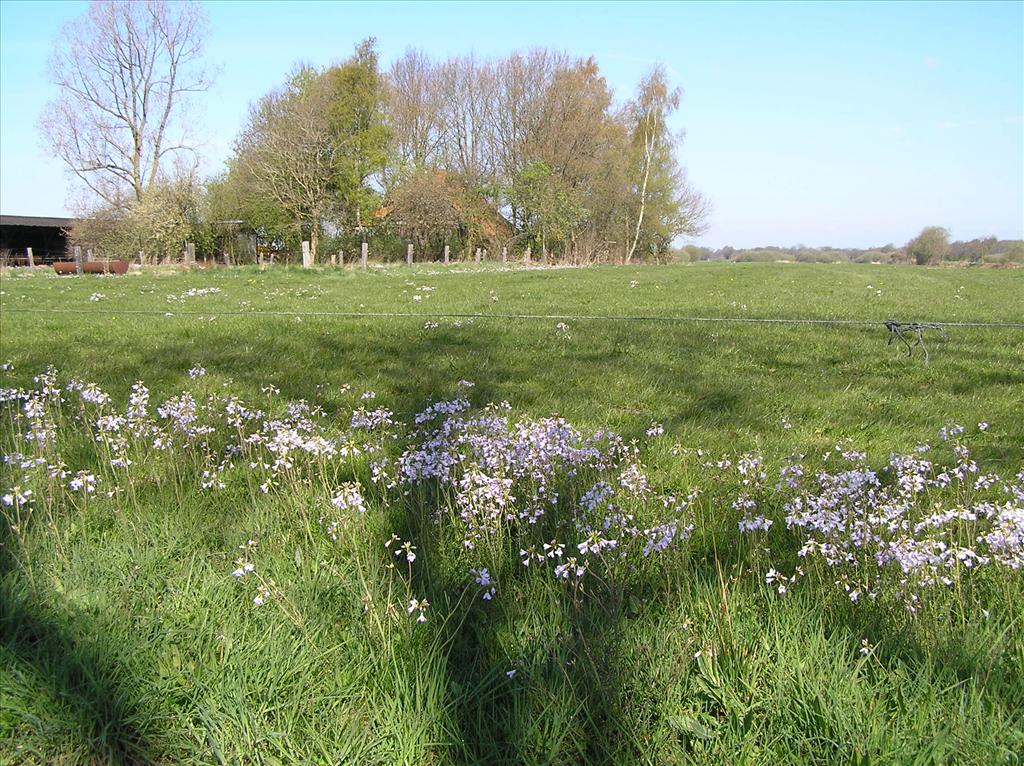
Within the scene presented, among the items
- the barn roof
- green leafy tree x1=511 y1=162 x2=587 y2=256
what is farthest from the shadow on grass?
the barn roof

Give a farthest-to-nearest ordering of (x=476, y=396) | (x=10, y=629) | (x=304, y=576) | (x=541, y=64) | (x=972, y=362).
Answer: (x=541, y=64)
(x=972, y=362)
(x=476, y=396)
(x=304, y=576)
(x=10, y=629)

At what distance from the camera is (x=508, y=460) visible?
330cm

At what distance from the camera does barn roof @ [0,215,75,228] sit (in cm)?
4829

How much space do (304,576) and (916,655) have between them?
2.28 metres

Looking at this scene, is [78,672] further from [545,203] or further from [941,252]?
[941,252]

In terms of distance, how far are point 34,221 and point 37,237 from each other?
8.64 feet

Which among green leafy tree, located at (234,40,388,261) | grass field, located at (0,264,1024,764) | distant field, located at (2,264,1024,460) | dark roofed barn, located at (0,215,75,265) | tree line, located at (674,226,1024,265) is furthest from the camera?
tree line, located at (674,226,1024,265)

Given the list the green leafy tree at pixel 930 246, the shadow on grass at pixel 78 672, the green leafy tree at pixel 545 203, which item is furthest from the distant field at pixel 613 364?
the green leafy tree at pixel 930 246

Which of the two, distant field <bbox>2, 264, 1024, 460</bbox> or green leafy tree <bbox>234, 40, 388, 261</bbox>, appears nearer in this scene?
distant field <bbox>2, 264, 1024, 460</bbox>

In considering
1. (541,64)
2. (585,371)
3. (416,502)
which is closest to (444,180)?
(541,64)

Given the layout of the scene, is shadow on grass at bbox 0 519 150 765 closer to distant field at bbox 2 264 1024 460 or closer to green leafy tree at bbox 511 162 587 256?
distant field at bbox 2 264 1024 460

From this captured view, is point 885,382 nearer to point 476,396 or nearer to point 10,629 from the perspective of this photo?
point 476,396

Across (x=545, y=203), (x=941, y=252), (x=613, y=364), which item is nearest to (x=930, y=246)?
(x=941, y=252)

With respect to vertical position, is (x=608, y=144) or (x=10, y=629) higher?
(x=608, y=144)
